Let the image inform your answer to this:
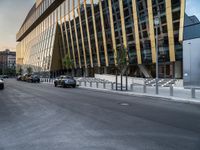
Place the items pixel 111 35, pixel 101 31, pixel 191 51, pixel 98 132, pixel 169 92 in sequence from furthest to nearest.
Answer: pixel 101 31 < pixel 111 35 < pixel 191 51 < pixel 169 92 < pixel 98 132

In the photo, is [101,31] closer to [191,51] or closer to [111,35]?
[111,35]

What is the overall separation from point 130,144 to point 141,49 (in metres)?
34.8

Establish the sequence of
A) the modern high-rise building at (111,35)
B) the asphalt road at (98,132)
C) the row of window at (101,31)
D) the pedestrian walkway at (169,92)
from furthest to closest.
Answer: the row of window at (101,31), the modern high-rise building at (111,35), the pedestrian walkway at (169,92), the asphalt road at (98,132)

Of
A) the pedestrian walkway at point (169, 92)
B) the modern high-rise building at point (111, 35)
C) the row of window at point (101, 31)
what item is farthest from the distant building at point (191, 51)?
the row of window at point (101, 31)

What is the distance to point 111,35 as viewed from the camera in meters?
47.1

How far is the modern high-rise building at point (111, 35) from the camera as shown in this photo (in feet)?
113

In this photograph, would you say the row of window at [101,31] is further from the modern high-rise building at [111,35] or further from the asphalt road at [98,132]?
the asphalt road at [98,132]

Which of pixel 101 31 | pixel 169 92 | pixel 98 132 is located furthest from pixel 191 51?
pixel 101 31

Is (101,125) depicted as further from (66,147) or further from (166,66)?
(166,66)

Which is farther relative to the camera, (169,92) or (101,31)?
(101,31)

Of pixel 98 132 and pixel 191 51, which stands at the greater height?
pixel 191 51

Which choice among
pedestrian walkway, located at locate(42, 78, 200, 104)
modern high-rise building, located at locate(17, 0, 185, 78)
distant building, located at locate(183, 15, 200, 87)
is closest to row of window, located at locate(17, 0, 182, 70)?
modern high-rise building, located at locate(17, 0, 185, 78)

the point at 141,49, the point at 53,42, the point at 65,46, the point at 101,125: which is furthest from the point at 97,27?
the point at 101,125

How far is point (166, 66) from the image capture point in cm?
3794
